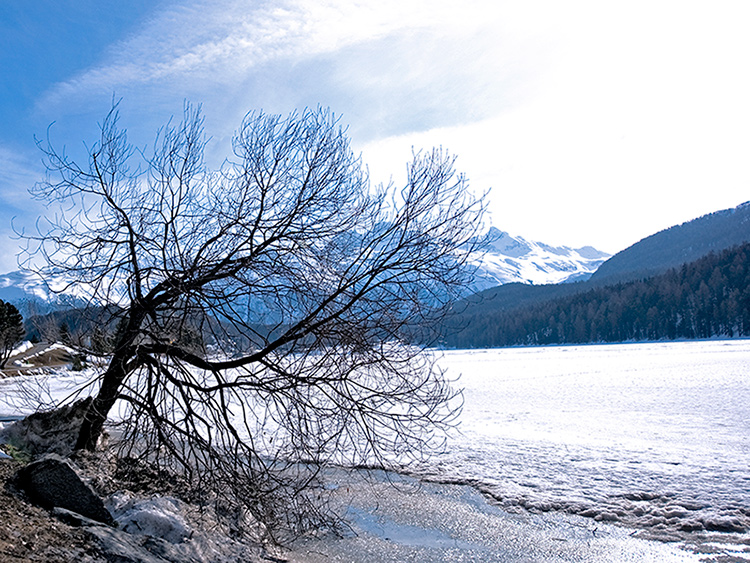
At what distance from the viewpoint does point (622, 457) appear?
35.4ft

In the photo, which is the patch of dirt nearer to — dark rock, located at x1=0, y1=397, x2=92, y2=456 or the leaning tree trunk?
the leaning tree trunk

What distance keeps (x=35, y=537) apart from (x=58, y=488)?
4.30 feet

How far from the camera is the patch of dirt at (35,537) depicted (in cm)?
423

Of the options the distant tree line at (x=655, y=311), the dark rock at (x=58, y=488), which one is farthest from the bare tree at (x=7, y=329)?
the distant tree line at (x=655, y=311)

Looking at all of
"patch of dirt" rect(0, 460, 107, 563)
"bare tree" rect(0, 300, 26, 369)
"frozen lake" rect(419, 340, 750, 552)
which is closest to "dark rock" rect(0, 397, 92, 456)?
"patch of dirt" rect(0, 460, 107, 563)

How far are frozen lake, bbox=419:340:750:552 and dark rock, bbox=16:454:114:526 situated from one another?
18.6 ft

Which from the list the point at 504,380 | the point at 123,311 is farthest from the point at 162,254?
the point at 504,380

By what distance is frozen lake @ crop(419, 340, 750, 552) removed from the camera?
312 inches


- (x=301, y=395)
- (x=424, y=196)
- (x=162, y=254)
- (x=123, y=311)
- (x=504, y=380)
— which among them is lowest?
(x=504, y=380)

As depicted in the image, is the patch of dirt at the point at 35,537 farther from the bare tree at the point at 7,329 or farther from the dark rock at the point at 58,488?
the bare tree at the point at 7,329

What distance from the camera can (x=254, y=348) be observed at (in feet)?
23.9

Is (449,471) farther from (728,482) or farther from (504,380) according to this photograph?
(504,380)

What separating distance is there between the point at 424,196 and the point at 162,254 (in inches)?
133

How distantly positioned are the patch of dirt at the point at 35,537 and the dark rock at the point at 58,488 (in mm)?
218
